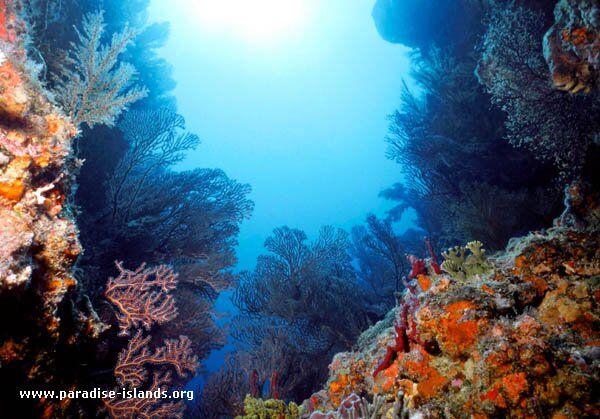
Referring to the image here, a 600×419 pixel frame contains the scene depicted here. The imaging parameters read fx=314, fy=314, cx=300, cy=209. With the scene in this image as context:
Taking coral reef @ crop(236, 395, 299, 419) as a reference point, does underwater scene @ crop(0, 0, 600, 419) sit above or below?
above

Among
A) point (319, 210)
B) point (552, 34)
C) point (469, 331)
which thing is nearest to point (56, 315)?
point (469, 331)

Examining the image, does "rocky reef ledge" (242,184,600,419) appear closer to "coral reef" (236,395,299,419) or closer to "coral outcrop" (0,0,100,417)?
"coral reef" (236,395,299,419)

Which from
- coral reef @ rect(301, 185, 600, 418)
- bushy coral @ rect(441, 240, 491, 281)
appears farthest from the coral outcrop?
bushy coral @ rect(441, 240, 491, 281)

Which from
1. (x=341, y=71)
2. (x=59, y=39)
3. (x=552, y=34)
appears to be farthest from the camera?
(x=341, y=71)

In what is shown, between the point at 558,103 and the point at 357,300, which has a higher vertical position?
the point at 558,103

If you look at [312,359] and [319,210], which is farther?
[319,210]

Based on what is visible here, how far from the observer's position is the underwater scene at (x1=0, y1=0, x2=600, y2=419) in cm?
211

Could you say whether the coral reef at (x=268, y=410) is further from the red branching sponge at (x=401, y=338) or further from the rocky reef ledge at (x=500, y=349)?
the red branching sponge at (x=401, y=338)

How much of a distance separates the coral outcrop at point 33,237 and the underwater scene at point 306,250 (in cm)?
1

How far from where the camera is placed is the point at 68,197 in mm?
2908

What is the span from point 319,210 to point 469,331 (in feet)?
335

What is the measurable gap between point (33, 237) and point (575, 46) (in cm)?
572

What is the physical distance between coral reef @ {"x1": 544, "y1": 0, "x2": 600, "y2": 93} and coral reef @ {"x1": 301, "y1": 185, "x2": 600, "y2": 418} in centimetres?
234

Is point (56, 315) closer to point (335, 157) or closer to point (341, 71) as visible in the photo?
point (341, 71)
